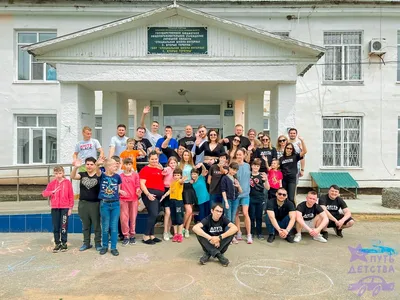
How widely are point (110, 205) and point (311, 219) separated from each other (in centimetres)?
366

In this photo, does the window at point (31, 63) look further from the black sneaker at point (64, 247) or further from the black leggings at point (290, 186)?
the black leggings at point (290, 186)

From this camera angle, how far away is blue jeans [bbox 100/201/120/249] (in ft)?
16.7

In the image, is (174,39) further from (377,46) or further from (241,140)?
(377,46)

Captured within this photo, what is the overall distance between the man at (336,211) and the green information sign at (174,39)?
13.9 feet

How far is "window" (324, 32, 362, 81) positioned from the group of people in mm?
7423

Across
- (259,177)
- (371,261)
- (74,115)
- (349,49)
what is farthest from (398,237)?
(349,49)

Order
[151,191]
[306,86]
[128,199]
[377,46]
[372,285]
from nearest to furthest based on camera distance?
[372,285], [128,199], [151,191], [377,46], [306,86]

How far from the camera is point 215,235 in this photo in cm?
477

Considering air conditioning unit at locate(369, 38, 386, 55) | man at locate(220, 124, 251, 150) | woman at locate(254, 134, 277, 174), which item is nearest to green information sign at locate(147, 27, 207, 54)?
man at locate(220, 124, 251, 150)

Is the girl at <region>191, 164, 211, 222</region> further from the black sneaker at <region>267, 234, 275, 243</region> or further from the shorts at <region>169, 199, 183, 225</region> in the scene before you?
the black sneaker at <region>267, 234, 275, 243</region>

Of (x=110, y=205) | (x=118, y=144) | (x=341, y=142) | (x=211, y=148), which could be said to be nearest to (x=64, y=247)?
(x=110, y=205)

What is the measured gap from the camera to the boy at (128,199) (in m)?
5.42

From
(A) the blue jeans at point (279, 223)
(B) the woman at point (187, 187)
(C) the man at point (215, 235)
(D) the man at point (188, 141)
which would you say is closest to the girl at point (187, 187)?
(B) the woman at point (187, 187)

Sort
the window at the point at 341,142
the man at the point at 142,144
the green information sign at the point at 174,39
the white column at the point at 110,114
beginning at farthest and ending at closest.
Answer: the window at the point at 341,142
the white column at the point at 110,114
the green information sign at the point at 174,39
the man at the point at 142,144
